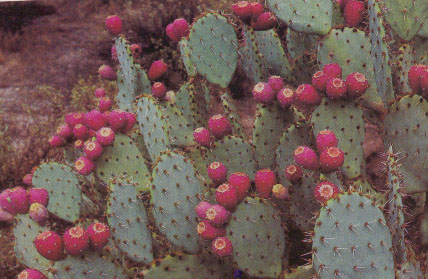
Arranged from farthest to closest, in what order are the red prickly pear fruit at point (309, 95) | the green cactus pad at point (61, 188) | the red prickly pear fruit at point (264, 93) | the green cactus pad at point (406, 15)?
the green cactus pad at point (61, 188) < the green cactus pad at point (406, 15) < the red prickly pear fruit at point (264, 93) < the red prickly pear fruit at point (309, 95)

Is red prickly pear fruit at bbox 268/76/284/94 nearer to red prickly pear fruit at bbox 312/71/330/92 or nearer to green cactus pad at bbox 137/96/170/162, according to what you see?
red prickly pear fruit at bbox 312/71/330/92

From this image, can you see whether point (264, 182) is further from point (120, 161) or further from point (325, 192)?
point (120, 161)

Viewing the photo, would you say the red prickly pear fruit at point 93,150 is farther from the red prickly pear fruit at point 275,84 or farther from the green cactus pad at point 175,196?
the red prickly pear fruit at point 275,84

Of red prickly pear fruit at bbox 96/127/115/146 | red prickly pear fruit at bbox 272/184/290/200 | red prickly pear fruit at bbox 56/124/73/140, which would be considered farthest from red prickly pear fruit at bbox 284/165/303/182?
red prickly pear fruit at bbox 56/124/73/140

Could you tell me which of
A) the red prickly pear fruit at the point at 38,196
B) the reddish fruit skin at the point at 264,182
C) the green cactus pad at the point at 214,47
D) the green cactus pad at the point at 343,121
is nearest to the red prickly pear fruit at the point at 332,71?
the green cactus pad at the point at 343,121

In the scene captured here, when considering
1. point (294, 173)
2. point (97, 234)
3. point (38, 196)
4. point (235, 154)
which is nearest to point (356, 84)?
point (294, 173)

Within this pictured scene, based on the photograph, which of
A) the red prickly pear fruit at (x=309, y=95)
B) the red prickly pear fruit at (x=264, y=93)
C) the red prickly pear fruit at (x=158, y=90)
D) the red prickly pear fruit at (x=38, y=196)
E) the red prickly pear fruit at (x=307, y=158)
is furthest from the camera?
the red prickly pear fruit at (x=158, y=90)

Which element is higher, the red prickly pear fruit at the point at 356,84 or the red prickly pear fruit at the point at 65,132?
the red prickly pear fruit at the point at 356,84
